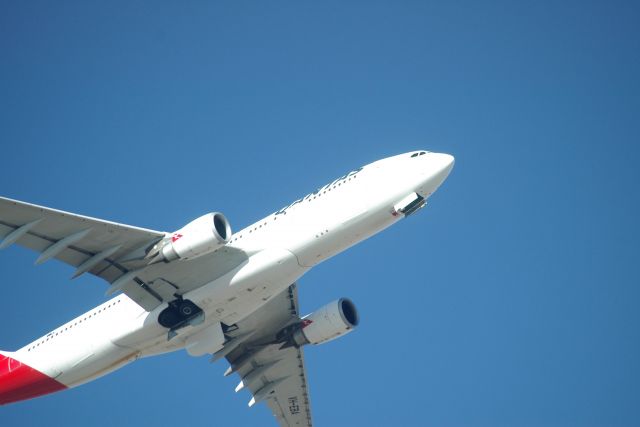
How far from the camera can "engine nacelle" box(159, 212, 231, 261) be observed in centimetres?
3391

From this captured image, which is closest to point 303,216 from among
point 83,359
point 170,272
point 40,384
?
point 170,272

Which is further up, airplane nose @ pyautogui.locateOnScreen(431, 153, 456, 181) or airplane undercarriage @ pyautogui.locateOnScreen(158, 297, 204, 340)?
airplane nose @ pyautogui.locateOnScreen(431, 153, 456, 181)

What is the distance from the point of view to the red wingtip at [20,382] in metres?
37.5

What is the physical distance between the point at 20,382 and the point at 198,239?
398 inches

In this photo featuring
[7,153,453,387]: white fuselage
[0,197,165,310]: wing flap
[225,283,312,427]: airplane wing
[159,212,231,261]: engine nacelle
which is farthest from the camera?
[225,283,312,427]: airplane wing

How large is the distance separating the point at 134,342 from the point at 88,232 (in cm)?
499

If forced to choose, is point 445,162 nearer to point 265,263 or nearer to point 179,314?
point 265,263

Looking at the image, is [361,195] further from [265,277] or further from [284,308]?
[284,308]

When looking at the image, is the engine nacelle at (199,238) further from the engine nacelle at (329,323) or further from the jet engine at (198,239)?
the engine nacelle at (329,323)

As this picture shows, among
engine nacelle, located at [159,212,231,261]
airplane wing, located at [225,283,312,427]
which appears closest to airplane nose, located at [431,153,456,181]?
engine nacelle, located at [159,212,231,261]

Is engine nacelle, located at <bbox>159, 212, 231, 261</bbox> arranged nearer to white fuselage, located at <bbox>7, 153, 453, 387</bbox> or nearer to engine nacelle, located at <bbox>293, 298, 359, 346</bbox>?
white fuselage, located at <bbox>7, 153, 453, 387</bbox>

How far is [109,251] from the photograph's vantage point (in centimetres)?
3488

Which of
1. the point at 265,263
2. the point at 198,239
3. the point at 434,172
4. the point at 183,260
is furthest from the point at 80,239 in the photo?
the point at 434,172

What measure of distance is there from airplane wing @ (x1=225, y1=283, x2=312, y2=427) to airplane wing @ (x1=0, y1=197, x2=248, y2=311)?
651 cm
